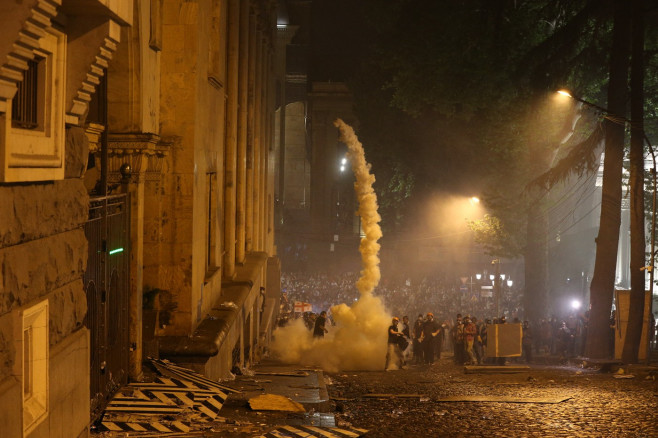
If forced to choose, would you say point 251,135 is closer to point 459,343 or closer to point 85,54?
point 459,343

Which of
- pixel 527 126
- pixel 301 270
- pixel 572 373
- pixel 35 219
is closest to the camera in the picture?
pixel 35 219

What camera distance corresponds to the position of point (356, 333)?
80.5 feet

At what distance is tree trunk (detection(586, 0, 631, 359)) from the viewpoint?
2411 cm

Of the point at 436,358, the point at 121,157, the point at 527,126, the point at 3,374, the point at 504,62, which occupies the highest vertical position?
the point at 504,62

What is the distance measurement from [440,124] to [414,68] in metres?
6.70

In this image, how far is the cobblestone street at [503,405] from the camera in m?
12.3

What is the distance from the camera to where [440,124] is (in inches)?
1547

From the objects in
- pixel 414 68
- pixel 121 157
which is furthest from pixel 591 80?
pixel 121 157

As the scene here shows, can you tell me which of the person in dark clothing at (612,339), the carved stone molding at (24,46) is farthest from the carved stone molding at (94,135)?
the person in dark clothing at (612,339)

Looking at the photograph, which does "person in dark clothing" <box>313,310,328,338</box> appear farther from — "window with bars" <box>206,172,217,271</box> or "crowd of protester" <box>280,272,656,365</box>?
"window with bars" <box>206,172,217,271</box>

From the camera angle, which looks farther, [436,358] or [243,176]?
[436,358]

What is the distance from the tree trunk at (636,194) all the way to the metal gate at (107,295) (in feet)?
52.4

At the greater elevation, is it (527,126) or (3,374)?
(527,126)

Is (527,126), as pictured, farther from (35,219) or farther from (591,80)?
(35,219)
